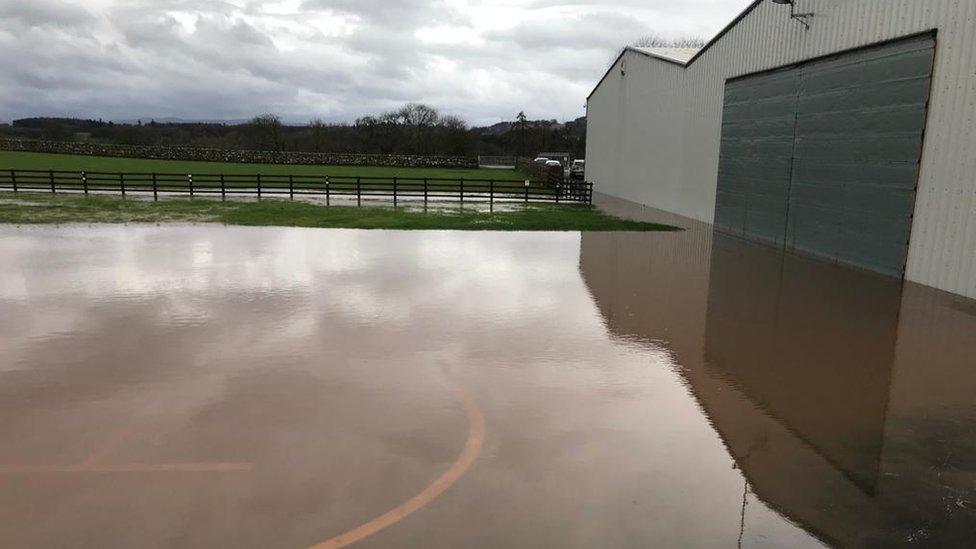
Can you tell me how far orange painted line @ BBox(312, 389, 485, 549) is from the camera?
374cm

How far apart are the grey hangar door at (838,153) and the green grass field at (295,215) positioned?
150 inches

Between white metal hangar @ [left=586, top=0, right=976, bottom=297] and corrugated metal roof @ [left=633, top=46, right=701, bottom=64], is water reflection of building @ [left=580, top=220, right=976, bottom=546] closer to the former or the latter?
white metal hangar @ [left=586, top=0, right=976, bottom=297]

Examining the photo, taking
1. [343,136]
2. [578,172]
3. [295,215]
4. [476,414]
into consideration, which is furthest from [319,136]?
[476,414]

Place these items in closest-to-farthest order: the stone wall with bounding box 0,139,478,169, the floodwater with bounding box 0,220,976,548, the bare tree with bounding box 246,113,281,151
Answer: the floodwater with bounding box 0,220,976,548 → the stone wall with bounding box 0,139,478,169 → the bare tree with bounding box 246,113,281,151

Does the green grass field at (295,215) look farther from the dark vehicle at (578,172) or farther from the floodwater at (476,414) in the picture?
the dark vehicle at (578,172)

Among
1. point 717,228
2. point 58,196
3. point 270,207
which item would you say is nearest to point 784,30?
point 717,228

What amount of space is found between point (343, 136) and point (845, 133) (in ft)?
270

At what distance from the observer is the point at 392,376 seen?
21.3ft

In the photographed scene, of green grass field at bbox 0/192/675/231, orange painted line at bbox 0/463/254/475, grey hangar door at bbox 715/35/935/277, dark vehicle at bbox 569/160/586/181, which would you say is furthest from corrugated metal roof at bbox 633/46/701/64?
orange painted line at bbox 0/463/254/475

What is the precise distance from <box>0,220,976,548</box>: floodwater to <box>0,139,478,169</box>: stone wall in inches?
2420

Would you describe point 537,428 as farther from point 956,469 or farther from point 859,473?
point 956,469

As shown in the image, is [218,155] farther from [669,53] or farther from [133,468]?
[133,468]

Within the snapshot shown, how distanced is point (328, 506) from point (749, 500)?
283 centimetres

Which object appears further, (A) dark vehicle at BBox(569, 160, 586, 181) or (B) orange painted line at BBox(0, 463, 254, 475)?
(A) dark vehicle at BBox(569, 160, 586, 181)
